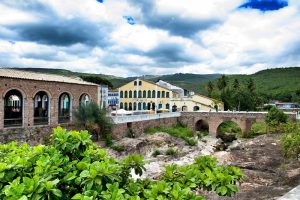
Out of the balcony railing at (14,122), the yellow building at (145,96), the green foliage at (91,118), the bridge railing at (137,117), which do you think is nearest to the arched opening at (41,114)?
the balcony railing at (14,122)

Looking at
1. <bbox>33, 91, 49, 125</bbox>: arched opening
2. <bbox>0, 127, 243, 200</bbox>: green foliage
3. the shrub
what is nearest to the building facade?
<bbox>33, 91, 49, 125</bbox>: arched opening

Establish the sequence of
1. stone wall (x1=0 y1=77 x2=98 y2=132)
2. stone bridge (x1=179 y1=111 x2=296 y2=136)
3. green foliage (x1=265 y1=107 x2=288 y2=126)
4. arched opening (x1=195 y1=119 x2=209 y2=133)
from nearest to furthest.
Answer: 1. stone wall (x1=0 y1=77 x2=98 y2=132)
2. green foliage (x1=265 y1=107 x2=288 y2=126)
3. stone bridge (x1=179 y1=111 x2=296 y2=136)
4. arched opening (x1=195 y1=119 x2=209 y2=133)

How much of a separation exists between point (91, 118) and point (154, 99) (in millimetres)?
23657

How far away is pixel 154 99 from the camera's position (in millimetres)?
46531

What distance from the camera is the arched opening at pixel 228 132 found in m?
39.0

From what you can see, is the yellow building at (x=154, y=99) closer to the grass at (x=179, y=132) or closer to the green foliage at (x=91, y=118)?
the grass at (x=179, y=132)

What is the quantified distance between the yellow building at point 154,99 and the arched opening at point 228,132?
12.9 feet

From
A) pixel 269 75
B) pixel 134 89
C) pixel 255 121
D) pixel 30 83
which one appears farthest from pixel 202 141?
pixel 269 75

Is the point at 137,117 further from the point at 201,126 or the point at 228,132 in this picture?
the point at 228,132

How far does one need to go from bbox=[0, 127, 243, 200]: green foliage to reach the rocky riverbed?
592mm

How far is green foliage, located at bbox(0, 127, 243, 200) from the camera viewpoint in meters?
3.34

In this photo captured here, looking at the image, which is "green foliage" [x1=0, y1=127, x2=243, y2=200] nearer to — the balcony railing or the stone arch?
the balcony railing

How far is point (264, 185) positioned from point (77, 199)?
11.5 metres

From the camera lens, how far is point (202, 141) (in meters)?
35.9
